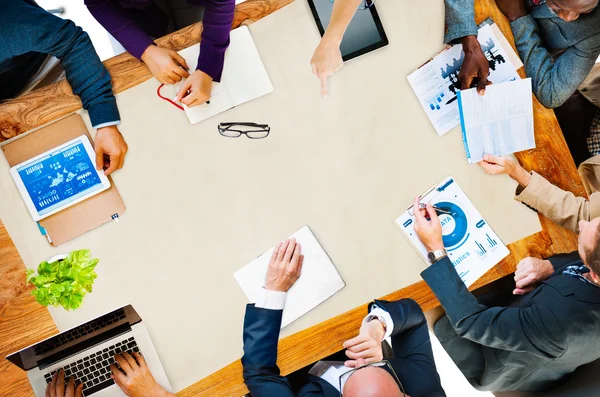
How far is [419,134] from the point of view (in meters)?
1.59

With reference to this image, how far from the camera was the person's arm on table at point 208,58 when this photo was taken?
4.76ft

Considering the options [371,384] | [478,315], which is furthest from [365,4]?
[371,384]

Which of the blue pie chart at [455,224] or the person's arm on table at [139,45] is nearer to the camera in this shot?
the person's arm on table at [139,45]

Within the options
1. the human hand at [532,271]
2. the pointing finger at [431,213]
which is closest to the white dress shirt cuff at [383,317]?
the pointing finger at [431,213]

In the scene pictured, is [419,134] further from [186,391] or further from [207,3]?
[186,391]

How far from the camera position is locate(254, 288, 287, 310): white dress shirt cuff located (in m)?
1.49

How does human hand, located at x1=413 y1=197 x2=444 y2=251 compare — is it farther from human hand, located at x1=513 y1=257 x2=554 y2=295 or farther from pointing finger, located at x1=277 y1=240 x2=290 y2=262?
pointing finger, located at x1=277 y1=240 x2=290 y2=262

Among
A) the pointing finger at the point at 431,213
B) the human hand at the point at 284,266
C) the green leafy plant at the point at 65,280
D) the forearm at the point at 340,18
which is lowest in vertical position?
the pointing finger at the point at 431,213

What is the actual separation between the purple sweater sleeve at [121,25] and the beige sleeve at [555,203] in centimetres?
127

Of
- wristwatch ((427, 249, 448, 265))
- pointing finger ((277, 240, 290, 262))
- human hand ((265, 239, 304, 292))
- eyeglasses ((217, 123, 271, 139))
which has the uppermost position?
eyeglasses ((217, 123, 271, 139))

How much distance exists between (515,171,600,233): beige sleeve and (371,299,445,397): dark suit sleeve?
1.64 ft

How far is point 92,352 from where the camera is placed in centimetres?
146

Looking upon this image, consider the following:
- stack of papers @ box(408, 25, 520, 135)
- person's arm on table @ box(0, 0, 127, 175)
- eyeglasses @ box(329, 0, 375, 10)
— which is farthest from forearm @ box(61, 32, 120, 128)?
stack of papers @ box(408, 25, 520, 135)

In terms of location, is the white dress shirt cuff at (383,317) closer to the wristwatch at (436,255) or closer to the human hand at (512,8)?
the wristwatch at (436,255)
